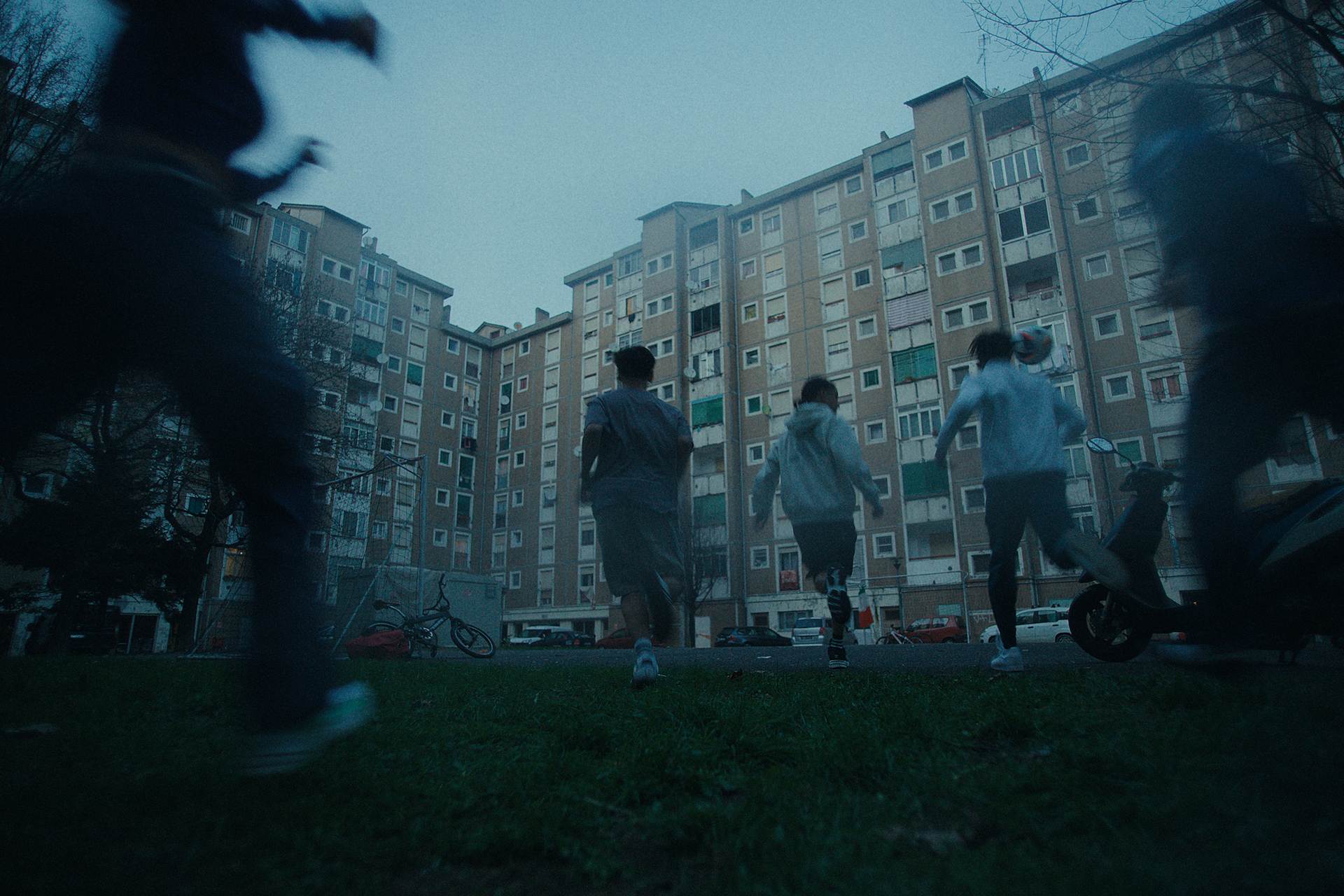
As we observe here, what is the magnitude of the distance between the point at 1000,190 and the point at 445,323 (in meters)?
42.6

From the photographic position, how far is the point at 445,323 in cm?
6366

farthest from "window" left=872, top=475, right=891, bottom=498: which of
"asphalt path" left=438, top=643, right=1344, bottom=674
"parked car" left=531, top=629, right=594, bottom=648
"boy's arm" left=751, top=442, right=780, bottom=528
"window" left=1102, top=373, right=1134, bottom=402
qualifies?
"boy's arm" left=751, top=442, right=780, bottom=528

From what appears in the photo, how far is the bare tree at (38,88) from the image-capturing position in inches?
375

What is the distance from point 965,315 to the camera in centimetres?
4306

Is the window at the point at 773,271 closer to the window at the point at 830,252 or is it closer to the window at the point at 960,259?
the window at the point at 830,252

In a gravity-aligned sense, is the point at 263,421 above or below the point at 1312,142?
below

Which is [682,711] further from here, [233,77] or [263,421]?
[233,77]

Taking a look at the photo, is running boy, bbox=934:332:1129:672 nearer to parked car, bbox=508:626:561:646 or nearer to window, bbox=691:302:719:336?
parked car, bbox=508:626:561:646

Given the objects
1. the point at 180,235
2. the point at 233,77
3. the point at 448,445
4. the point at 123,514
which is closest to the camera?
the point at 180,235

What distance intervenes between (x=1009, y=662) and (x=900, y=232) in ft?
154

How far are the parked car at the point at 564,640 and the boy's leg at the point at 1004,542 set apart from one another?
1759 inches

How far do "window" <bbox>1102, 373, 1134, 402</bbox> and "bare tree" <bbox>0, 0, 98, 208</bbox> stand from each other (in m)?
40.0

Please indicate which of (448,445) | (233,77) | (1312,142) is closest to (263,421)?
(233,77)

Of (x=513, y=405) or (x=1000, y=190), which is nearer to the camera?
(x=1000, y=190)
